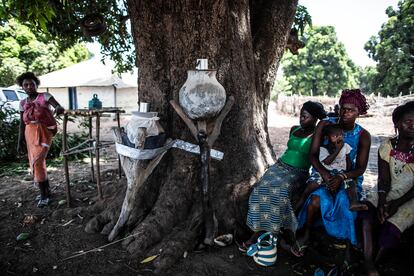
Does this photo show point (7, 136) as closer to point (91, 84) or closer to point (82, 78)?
point (91, 84)

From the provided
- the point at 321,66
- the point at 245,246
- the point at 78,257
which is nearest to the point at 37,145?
the point at 78,257

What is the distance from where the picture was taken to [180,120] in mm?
3197

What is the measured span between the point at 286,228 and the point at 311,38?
32932 mm

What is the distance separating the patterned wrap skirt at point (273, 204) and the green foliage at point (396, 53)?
21.7 metres

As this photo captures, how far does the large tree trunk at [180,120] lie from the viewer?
3.04 meters

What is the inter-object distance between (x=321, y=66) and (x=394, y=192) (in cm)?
3150

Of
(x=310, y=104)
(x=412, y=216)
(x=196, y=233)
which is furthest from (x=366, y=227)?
(x=196, y=233)

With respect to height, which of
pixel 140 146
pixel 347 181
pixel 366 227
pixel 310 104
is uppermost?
pixel 310 104

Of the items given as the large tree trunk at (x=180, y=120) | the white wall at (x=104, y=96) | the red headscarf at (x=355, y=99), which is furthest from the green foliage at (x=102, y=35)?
the white wall at (x=104, y=96)

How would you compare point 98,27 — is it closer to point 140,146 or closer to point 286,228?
point 140,146

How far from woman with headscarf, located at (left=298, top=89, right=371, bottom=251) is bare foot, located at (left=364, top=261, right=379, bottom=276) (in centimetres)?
19

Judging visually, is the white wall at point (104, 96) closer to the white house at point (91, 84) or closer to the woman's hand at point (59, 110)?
the white house at point (91, 84)

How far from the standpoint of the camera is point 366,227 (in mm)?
2510

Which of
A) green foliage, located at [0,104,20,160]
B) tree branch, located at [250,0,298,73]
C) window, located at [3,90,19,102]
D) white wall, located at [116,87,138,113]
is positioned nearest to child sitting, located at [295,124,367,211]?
tree branch, located at [250,0,298,73]
